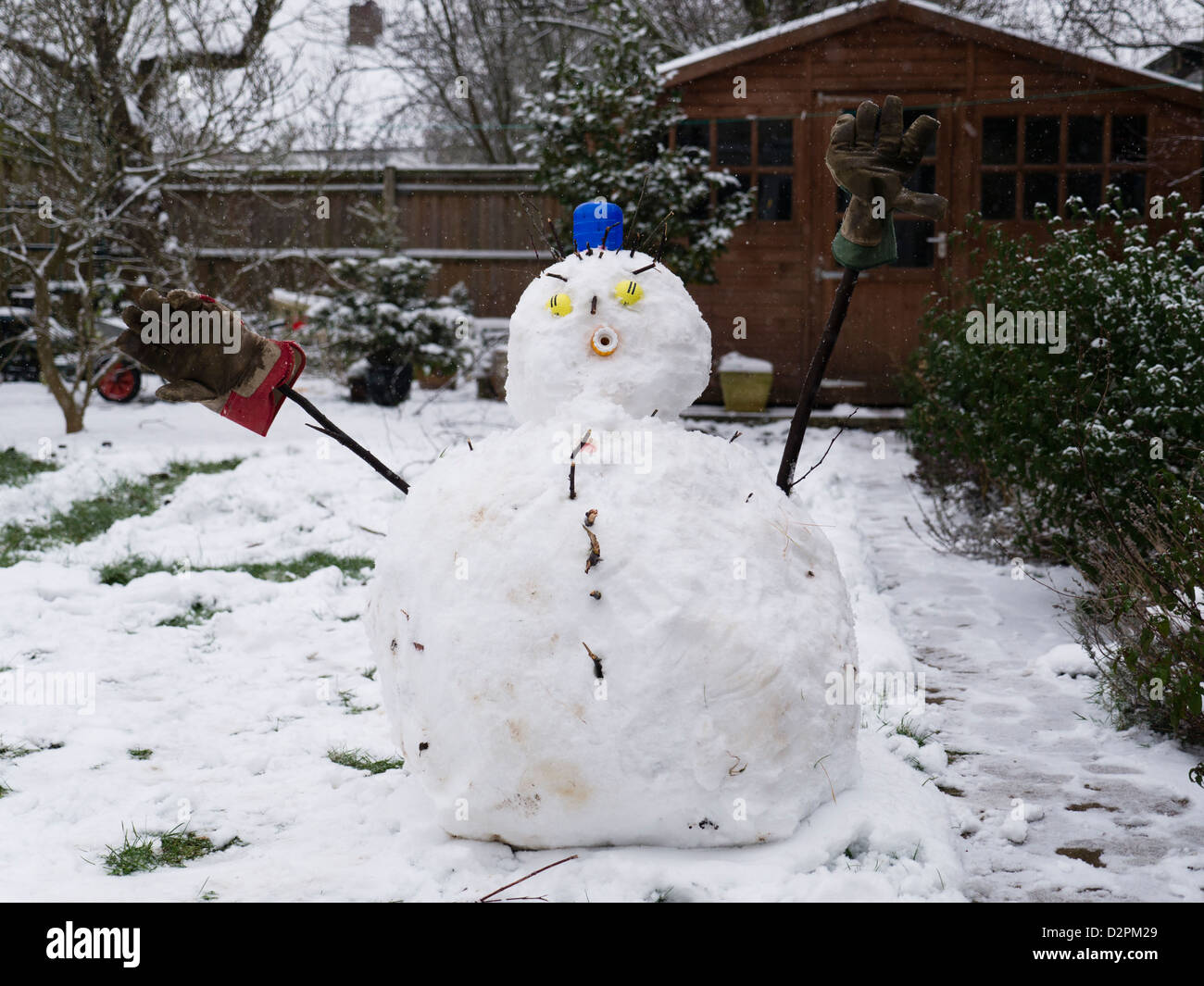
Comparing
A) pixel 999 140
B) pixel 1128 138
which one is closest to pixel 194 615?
pixel 999 140

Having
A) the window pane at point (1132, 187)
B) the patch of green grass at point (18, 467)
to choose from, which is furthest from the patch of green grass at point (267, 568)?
the window pane at point (1132, 187)

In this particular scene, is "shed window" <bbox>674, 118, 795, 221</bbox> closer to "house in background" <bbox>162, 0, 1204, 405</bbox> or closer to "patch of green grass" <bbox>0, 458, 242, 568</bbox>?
"house in background" <bbox>162, 0, 1204, 405</bbox>

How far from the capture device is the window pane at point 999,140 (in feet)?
35.8

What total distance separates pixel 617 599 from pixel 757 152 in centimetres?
937

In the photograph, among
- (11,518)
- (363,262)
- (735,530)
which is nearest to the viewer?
(735,530)

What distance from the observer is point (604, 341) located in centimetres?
297

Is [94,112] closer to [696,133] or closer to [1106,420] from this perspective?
[696,133]

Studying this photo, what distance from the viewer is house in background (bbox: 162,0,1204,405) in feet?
35.0

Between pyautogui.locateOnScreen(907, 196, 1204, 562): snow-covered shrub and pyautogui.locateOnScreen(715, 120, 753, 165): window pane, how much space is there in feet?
18.5

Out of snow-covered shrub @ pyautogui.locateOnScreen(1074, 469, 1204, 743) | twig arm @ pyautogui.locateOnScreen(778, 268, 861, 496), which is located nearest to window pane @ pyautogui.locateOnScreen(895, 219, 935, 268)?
snow-covered shrub @ pyautogui.locateOnScreen(1074, 469, 1204, 743)

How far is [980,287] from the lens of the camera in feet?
20.1
